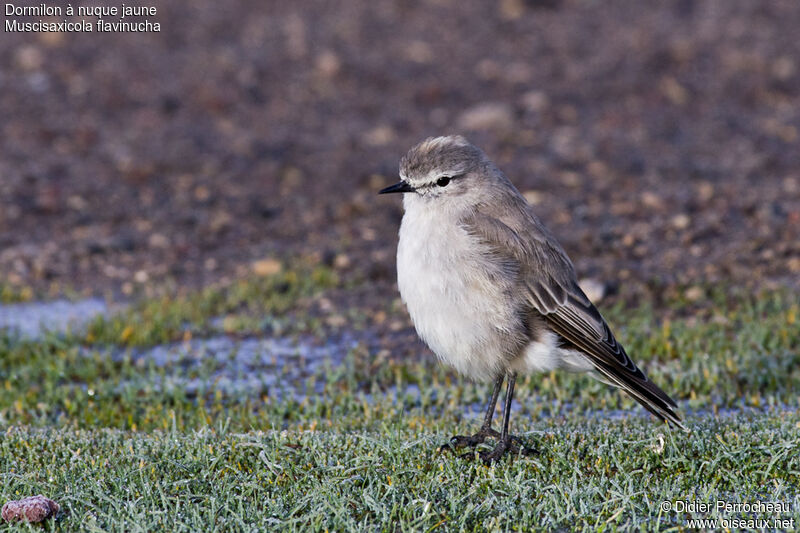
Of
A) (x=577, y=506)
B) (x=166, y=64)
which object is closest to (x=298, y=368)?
(x=577, y=506)

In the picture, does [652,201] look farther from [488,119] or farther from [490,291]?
[490,291]

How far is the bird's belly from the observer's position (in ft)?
21.9

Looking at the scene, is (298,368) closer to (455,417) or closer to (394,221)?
Result: (455,417)

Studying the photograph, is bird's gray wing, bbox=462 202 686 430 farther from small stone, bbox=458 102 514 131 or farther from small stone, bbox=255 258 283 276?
small stone, bbox=458 102 514 131

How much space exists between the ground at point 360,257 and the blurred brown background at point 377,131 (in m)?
0.06

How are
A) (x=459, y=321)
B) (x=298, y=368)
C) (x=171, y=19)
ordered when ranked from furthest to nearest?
(x=171, y=19)
(x=298, y=368)
(x=459, y=321)

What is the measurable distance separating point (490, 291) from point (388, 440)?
1.18m

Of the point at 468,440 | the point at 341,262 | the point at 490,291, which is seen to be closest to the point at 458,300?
the point at 490,291

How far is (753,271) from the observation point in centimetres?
1069

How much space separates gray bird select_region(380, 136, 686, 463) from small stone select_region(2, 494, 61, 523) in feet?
8.23

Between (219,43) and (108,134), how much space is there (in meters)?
3.61

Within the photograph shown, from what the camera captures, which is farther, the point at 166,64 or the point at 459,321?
the point at 166,64

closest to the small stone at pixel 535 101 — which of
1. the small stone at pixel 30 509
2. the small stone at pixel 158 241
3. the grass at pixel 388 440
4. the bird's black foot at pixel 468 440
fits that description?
the small stone at pixel 158 241

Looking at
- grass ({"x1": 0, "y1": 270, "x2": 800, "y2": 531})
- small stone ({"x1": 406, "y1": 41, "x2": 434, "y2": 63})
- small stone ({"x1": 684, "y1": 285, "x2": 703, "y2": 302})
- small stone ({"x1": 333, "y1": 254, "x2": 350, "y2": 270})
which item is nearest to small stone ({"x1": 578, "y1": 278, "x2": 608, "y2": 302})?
grass ({"x1": 0, "y1": 270, "x2": 800, "y2": 531})
